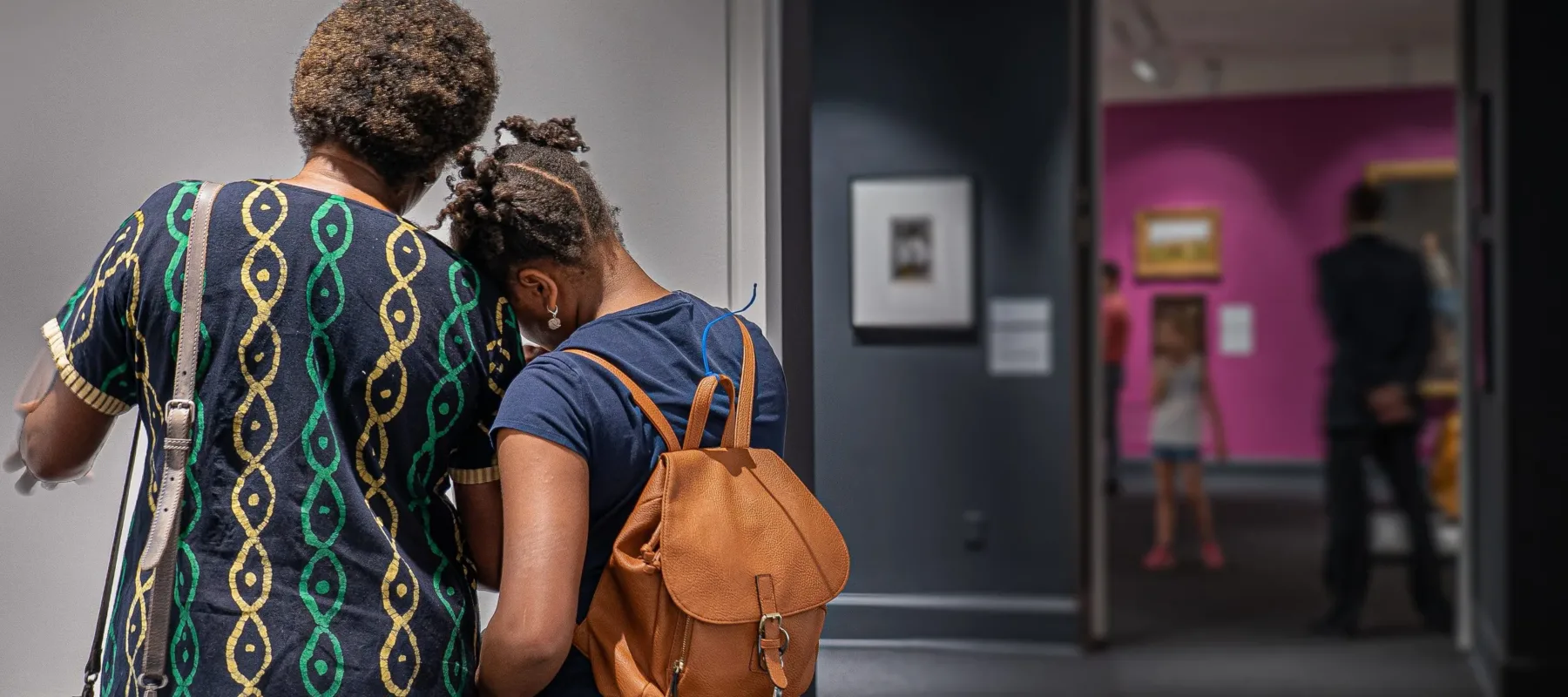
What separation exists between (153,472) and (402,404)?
8.8 inches

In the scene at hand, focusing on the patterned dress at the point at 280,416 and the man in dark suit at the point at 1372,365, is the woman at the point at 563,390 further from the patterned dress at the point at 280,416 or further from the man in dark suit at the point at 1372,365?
the man in dark suit at the point at 1372,365

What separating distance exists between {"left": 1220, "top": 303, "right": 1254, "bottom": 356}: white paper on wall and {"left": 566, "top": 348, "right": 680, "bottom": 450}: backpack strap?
10.1 metres

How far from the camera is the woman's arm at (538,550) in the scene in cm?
110

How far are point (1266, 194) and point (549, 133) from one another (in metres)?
10.0

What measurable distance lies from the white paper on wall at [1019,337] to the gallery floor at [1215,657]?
41.5 inches

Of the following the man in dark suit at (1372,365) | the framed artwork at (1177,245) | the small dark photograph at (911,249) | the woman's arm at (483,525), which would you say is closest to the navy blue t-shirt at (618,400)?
the woman's arm at (483,525)

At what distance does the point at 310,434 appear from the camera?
1096mm

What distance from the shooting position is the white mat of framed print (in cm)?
433

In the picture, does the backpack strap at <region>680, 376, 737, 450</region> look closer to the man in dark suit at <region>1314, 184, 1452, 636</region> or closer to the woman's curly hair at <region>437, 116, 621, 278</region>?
the woman's curly hair at <region>437, 116, 621, 278</region>

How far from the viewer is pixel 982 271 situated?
460 centimetres

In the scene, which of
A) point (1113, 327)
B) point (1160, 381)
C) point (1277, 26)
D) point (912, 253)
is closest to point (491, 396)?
point (912, 253)

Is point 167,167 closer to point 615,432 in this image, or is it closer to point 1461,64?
point 615,432

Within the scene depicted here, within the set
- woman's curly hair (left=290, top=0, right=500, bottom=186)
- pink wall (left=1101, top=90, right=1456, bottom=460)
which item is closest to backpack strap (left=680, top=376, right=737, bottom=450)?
woman's curly hair (left=290, top=0, right=500, bottom=186)

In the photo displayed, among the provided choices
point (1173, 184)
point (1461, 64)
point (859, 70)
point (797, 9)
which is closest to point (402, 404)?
point (797, 9)
